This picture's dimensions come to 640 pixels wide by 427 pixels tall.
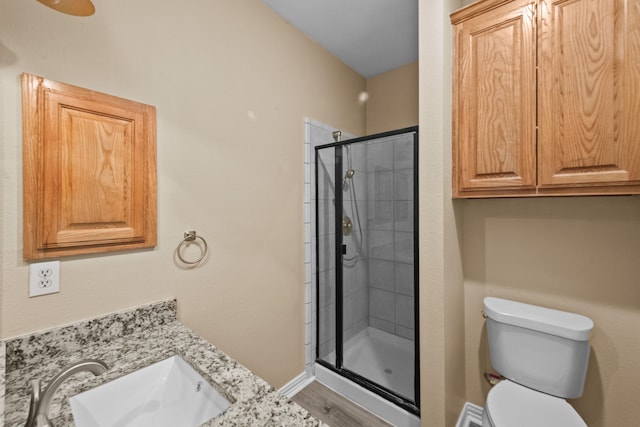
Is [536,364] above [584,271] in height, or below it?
below

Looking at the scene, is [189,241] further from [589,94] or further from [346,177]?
[589,94]

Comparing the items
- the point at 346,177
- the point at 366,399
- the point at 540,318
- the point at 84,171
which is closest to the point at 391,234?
the point at 346,177

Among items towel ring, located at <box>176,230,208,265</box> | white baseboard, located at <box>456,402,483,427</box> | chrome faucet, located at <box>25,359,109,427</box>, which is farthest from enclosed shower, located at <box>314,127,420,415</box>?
chrome faucet, located at <box>25,359,109,427</box>

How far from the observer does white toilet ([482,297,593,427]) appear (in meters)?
1.20

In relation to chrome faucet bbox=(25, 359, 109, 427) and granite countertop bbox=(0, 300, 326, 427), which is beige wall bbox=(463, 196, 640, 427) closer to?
granite countertop bbox=(0, 300, 326, 427)

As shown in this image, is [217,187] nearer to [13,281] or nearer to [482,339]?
[13,281]

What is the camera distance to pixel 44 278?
98 cm

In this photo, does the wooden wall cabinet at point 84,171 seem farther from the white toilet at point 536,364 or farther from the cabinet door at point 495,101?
the white toilet at point 536,364

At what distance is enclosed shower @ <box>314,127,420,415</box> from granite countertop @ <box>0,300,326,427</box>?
1231 millimetres

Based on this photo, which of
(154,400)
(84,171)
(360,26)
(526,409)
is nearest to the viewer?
(154,400)

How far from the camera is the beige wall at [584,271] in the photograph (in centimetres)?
130

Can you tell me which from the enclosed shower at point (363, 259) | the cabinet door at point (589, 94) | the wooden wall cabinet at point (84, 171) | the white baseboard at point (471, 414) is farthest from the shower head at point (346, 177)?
the white baseboard at point (471, 414)

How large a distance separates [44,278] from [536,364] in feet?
7.04

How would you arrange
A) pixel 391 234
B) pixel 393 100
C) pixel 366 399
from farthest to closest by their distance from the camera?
1. pixel 393 100
2. pixel 391 234
3. pixel 366 399
